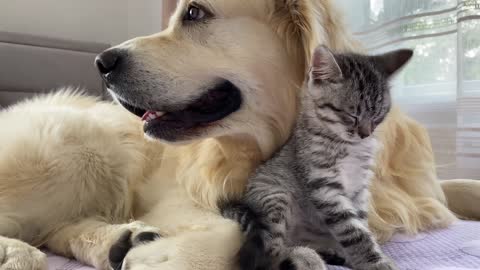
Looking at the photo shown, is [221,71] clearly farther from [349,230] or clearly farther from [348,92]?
[349,230]

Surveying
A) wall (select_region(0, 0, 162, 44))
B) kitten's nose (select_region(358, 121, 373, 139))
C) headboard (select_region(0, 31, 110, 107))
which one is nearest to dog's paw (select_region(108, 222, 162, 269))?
kitten's nose (select_region(358, 121, 373, 139))

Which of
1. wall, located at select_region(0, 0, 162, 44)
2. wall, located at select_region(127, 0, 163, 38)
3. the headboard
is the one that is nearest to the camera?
the headboard

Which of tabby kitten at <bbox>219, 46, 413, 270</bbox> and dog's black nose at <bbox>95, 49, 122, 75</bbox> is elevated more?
dog's black nose at <bbox>95, 49, 122, 75</bbox>

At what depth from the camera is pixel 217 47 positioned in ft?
3.78

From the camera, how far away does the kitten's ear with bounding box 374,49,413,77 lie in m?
1.06

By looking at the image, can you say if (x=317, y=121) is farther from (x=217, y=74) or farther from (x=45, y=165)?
(x=45, y=165)

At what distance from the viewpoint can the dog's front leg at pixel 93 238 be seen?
102cm

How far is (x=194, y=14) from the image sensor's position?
1.20 m

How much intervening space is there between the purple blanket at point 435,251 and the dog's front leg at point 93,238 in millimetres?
26

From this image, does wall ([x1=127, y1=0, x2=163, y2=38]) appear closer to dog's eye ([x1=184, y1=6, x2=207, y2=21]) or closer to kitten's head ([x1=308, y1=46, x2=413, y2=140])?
dog's eye ([x1=184, y1=6, x2=207, y2=21])

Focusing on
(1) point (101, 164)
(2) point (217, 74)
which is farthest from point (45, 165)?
(2) point (217, 74)

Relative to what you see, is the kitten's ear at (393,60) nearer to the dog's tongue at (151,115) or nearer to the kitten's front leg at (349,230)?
the kitten's front leg at (349,230)

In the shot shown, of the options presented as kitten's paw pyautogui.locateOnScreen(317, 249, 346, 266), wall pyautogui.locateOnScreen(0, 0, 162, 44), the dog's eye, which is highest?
wall pyautogui.locateOnScreen(0, 0, 162, 44)

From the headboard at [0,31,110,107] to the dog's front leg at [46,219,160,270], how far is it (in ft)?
5.76
